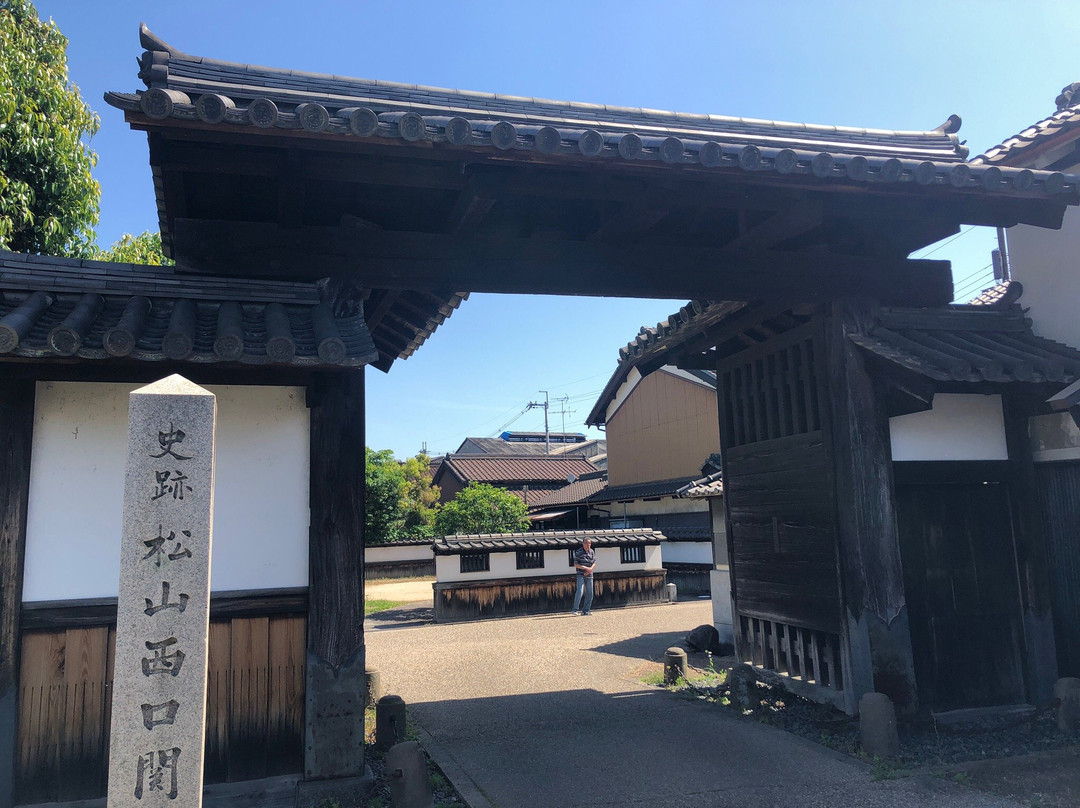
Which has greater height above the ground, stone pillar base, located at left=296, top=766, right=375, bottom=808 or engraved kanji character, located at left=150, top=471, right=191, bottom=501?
engraved kanji character, located at left=150, top=471, right=191, bottom=501

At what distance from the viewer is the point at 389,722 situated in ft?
23.1

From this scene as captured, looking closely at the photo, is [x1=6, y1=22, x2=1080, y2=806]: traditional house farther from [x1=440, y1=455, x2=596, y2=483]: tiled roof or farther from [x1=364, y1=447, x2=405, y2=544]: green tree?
[x1=440, y1=455, x2=596, y2=483]: tiled roof

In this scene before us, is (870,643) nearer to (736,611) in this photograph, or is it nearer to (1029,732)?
(1029,732)

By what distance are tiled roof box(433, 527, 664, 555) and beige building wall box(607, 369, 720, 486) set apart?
22.9 feet

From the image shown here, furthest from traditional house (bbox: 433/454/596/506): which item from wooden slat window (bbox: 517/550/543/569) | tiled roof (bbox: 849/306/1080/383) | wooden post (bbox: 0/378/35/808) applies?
Answer: wooden post (bbox: 0/378/35/808)

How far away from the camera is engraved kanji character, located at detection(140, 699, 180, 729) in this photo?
135 inches

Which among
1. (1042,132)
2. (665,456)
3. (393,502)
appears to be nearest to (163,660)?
(1042,132)

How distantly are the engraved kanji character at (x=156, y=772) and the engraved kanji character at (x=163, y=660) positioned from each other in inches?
14.1

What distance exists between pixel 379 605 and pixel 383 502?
893 centimetres

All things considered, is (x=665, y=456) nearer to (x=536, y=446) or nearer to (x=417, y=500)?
(x=417, y=500)

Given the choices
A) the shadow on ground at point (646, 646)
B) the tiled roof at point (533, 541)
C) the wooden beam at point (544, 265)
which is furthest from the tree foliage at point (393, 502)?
the wooden beam at point (544, 265)

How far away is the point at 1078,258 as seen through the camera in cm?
777

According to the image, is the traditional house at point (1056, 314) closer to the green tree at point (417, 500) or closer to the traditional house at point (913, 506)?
the traditional house at point (913, 506)

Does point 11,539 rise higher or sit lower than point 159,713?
higher
